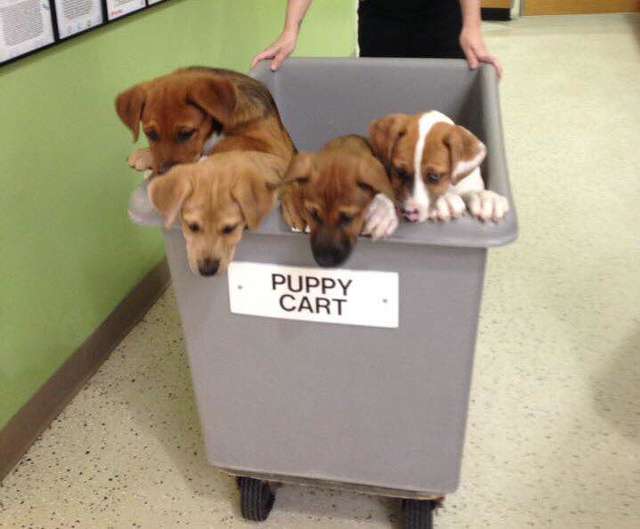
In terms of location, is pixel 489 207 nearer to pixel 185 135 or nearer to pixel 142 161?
pixel 185 135

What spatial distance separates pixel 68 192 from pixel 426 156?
3.01 ft

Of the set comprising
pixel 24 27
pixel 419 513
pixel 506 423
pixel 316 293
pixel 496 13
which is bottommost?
pixel 496 13

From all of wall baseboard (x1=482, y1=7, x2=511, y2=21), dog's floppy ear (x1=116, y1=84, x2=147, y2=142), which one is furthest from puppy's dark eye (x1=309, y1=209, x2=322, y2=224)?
wall baseboard (x1=482, y1=7, x2=511, y2=21)

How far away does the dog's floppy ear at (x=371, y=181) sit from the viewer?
1050 millimetres

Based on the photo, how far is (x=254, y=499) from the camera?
4.39ft

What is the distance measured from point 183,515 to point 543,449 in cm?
79

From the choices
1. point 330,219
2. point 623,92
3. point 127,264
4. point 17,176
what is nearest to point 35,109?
point 17,176

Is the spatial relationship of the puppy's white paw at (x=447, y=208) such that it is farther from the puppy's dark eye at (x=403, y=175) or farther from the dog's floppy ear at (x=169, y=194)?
the dog's floppy ear at (x=169, y=194)

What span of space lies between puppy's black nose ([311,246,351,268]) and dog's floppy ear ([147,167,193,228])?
20 centimetres

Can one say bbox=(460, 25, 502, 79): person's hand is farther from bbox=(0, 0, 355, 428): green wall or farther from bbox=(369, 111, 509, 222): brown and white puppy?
bbox=(0, 0, 355, 428): green wall

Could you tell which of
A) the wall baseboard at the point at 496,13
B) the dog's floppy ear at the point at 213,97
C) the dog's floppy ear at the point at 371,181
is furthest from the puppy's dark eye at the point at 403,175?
the wall baseboard at the point at 496,13

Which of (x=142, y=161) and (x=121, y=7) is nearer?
(x=142, y=161)

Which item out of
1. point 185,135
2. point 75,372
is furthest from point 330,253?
point 75,372

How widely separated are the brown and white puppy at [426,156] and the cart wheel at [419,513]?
578 millimetres
